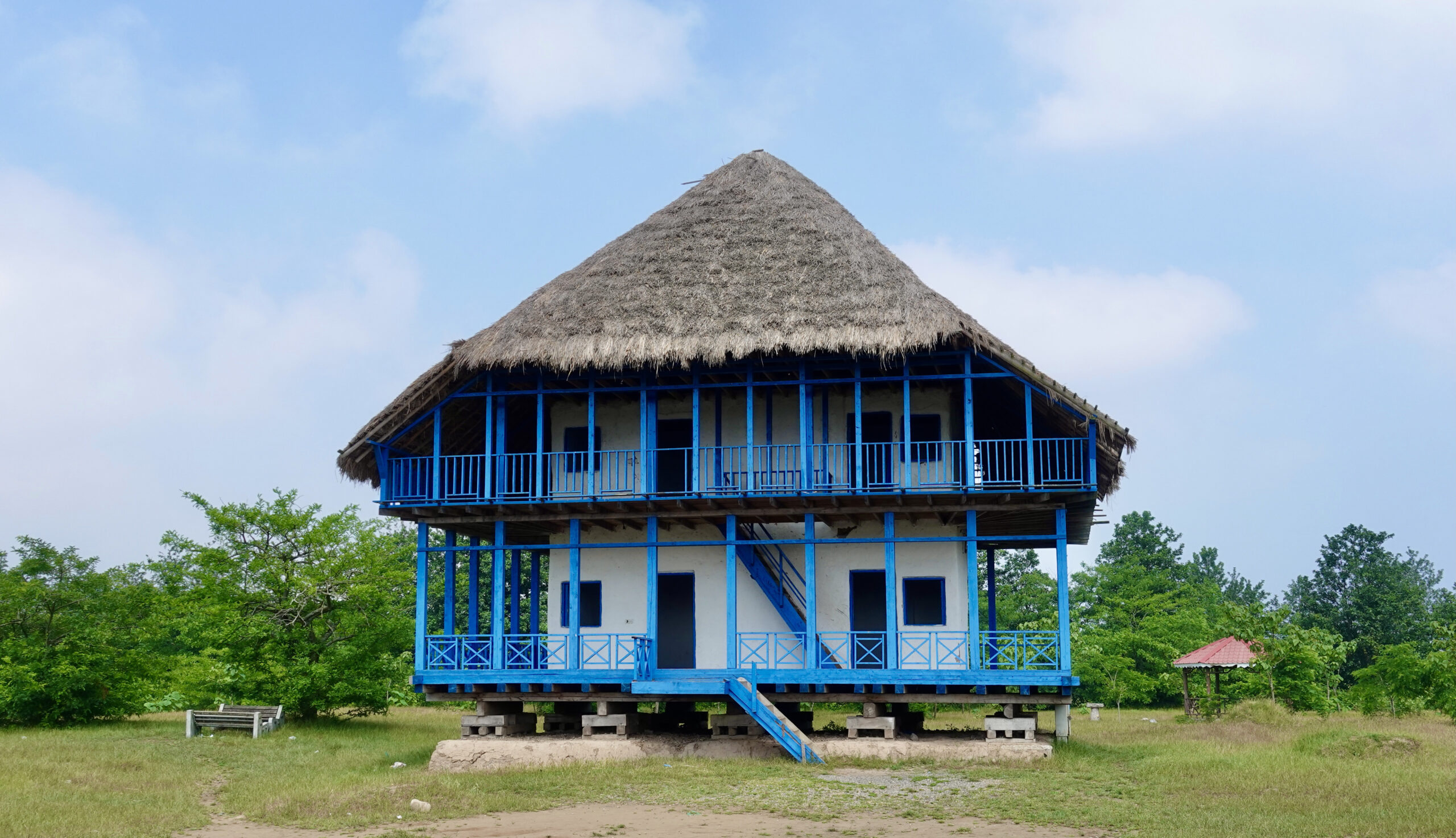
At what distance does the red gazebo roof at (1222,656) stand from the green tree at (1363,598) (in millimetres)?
21474

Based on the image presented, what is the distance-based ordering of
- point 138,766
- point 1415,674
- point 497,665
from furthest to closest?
point 1415,674 < point 497,665 < point 138,766

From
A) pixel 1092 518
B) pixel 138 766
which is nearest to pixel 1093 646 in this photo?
pixel 1092 518

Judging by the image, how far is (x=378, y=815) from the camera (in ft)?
52.0

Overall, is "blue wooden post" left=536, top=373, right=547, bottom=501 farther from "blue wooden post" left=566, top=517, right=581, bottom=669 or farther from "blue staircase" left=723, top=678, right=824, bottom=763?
"blue staircase" left=723, top=678, right=824, bottom=763

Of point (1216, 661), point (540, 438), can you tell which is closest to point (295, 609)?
point (540, 438)

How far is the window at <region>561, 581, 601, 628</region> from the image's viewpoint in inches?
990

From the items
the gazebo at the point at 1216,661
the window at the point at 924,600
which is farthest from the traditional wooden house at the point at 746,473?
the gazebo at the point at 1216,661

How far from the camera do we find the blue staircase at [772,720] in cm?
2055

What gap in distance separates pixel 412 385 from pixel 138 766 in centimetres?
803

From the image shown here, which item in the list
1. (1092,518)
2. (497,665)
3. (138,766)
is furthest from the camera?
(1092,518)

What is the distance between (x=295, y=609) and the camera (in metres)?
31.2

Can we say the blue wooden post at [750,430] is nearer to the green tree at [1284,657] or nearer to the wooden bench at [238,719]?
the wooden bench at [238,719]

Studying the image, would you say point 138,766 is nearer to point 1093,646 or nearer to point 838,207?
point 838,207

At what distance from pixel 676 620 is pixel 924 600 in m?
4.82
